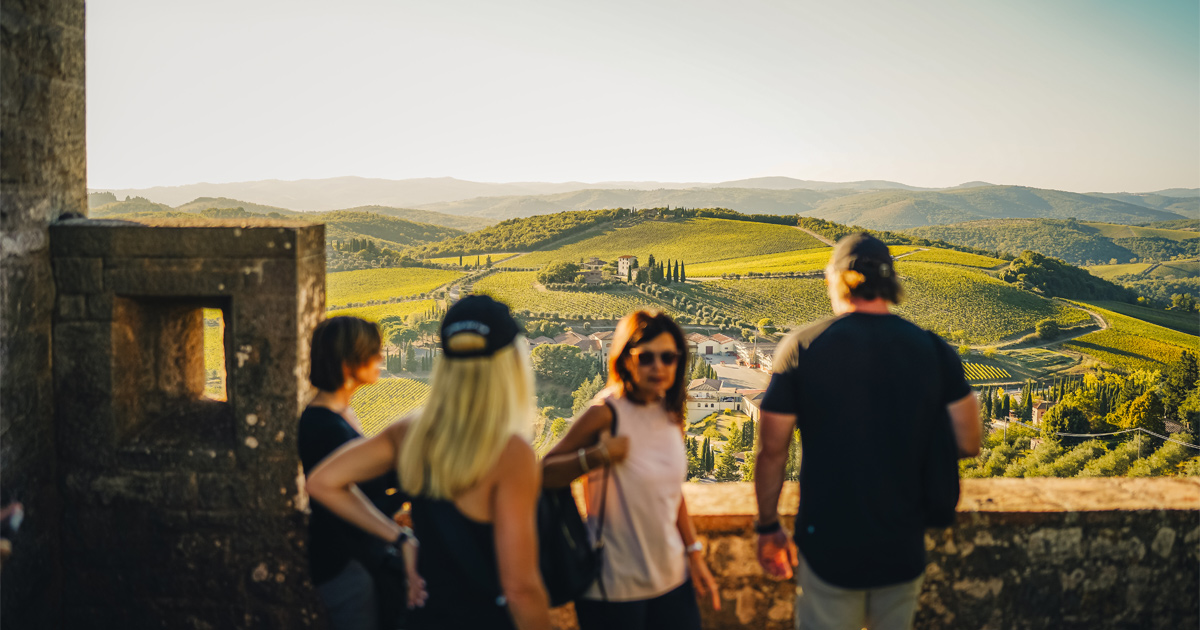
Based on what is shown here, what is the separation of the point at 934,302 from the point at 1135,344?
15899 millimetres

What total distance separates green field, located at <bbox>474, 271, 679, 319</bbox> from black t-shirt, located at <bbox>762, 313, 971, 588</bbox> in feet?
198

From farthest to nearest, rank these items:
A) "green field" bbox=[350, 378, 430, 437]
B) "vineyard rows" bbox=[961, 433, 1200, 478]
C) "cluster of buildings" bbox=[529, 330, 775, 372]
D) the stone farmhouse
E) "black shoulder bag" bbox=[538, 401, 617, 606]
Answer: the stone farmhouse, "cluster of buildings" bbox=[529, 330, 775, 372], "green field" bbox=[350, 378, 430, 437], "vineyard rows" bbox=[961, 433, 1200, 478], "black shoulder bag" bbox=[538, 401, 617, 606]

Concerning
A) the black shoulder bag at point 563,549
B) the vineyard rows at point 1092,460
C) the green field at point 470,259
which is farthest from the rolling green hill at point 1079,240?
the black shoulder bag at point 563,549

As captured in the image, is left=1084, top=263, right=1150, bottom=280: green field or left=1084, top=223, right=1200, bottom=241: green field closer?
left=1084, top=263, right=1150, bottom=280: green field

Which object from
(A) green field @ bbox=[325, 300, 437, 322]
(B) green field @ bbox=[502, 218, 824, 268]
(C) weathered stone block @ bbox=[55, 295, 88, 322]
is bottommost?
(A) green field @ bbox=[325, 300, 437, 322]

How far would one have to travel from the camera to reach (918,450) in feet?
5.54

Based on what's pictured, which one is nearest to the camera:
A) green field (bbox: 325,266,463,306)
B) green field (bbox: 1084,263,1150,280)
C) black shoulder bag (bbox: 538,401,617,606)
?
black shoulder bag (bbox: 538,401,617,606)

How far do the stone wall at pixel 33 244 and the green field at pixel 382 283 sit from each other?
60905mm

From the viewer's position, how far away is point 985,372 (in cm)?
5506

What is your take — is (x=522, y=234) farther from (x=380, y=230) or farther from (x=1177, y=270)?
(x=1177, y=270)

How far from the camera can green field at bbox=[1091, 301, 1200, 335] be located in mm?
70188

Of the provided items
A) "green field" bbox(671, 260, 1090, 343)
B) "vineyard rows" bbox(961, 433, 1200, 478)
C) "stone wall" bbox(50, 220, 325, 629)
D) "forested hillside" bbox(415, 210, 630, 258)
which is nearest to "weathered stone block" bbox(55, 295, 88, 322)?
"stone wall" bbox(50, 220, 325, 629)

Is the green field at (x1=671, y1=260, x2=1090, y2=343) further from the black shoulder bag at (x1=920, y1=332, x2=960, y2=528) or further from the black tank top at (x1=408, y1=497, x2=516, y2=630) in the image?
the black tank top at (x1=408, y1=497, x2=516, y2=630)

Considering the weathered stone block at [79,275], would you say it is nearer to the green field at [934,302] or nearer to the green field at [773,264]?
the green field at [934,302]
